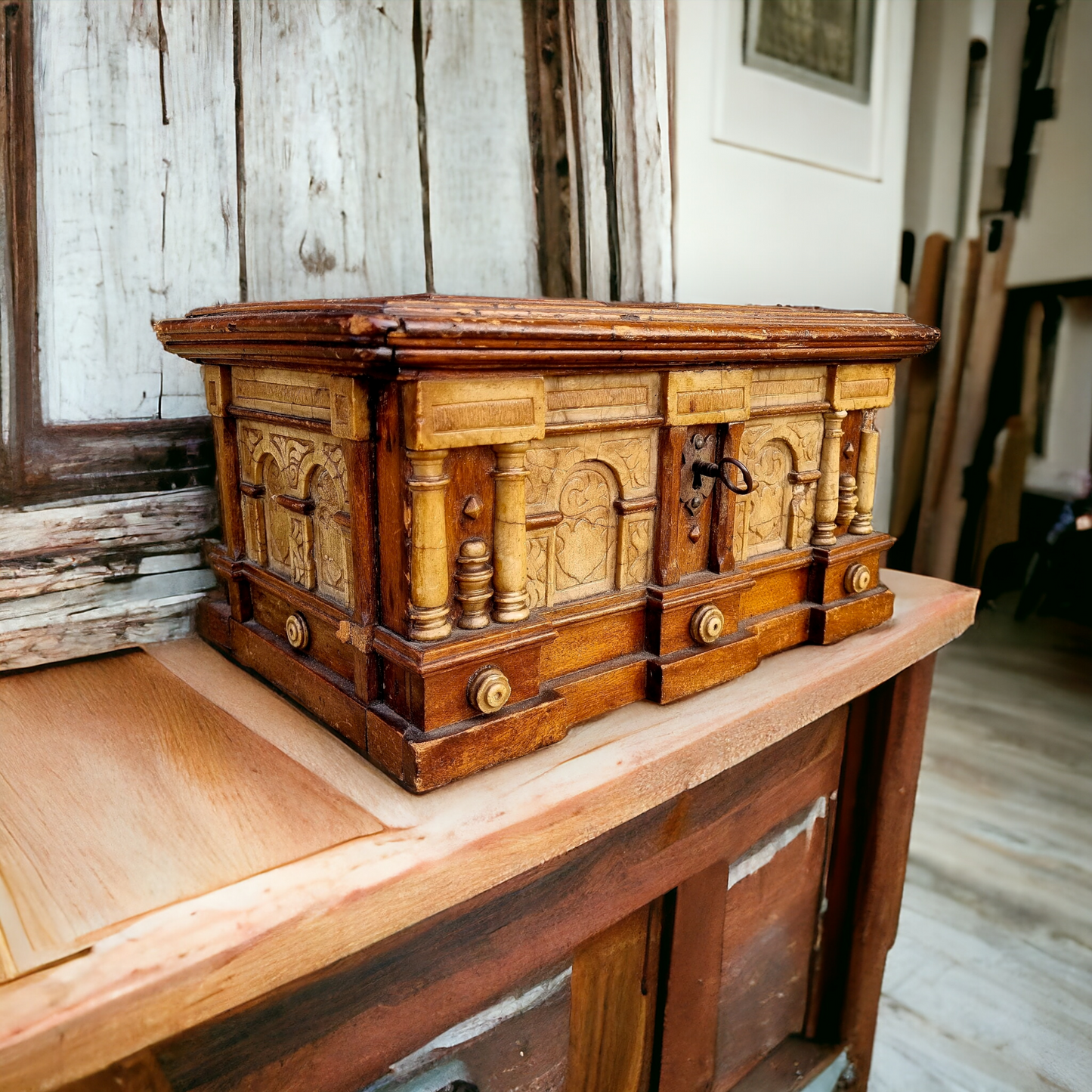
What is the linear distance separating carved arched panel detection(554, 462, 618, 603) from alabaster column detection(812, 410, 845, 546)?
1.13 ft

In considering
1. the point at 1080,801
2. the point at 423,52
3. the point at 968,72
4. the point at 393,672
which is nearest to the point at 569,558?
the point at 393,672

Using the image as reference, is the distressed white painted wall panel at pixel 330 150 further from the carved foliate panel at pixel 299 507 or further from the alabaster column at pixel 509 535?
the alabaster column at pixel 509 535

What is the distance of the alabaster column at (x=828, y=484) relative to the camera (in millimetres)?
1083

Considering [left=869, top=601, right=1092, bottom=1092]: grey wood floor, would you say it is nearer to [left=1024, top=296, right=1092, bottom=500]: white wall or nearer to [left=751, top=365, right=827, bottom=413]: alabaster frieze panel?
[left=1024, top=296, right=1092, bottom=500]: white wall

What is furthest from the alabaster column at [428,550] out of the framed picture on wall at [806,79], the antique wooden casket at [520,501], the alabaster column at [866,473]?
the framed picture on wall at [806,79]

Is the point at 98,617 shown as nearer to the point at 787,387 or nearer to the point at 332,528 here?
the point at 332,528

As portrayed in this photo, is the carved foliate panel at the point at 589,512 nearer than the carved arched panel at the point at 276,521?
Yes

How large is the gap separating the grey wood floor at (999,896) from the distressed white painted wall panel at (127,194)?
1.69 m

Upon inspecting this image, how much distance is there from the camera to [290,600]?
35.9 inches

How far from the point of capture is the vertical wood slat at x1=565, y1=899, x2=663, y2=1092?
3.09ft

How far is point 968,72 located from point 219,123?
2173 millimetres

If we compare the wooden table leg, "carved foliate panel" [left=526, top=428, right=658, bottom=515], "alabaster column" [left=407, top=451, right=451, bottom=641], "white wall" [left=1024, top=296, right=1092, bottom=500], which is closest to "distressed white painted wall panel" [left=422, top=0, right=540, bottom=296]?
"carved foliate panel" [left=526, top=428, right=658, bottom=515]

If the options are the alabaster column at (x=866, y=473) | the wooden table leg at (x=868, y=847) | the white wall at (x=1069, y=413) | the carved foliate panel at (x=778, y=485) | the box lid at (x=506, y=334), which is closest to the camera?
the box lid at (x=506, y=334)

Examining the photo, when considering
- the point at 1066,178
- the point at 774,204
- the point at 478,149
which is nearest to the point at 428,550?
the point at 478,149
